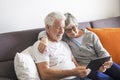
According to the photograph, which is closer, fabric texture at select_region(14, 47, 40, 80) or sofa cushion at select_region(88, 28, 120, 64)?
fabric texture at select_region(14, 47, 40, 80)

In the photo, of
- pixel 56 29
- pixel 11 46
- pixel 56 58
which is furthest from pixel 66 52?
pixel 11 46

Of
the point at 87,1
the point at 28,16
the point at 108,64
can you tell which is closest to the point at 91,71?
the point at 108,64

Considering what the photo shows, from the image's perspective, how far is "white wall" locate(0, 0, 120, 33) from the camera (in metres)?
2.32

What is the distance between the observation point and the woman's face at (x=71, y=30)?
6.81 ft

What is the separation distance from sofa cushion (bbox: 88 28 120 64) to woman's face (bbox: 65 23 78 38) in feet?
1.18

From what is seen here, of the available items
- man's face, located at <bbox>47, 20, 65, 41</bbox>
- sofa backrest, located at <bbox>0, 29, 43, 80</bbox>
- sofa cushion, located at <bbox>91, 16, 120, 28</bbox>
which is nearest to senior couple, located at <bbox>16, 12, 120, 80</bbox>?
man's face, located at <bbox>47, 20, 65, 41</bbox>

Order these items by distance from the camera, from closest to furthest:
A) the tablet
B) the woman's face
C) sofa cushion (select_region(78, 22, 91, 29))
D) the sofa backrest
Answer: the tablet
the sofa backrest
the woman's face
sofa cushion (select_region(78, 22, 91, 29))

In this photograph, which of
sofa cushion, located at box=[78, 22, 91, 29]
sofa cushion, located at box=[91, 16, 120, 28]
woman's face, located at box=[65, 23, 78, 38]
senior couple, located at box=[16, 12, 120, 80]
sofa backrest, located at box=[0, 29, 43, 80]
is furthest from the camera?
sofa cushion, located at box=[91, 16, 120, 28]

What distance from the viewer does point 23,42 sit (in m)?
2.11

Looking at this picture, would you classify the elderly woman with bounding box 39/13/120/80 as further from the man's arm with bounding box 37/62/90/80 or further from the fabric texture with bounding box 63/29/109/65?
the man's arm with bounding box 37/62/90/80

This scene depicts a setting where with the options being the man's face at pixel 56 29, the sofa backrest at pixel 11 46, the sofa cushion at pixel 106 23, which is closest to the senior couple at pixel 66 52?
the man's face at pixel 56 29

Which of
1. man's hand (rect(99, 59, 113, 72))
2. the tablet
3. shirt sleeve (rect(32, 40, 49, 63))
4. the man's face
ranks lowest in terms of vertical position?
man's hand (rect(99, 59, 113, 72))

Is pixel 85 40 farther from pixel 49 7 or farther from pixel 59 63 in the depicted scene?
pixel 49 7

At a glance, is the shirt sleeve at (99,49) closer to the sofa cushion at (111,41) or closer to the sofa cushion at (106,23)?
the sofa cushion at (111,41)
